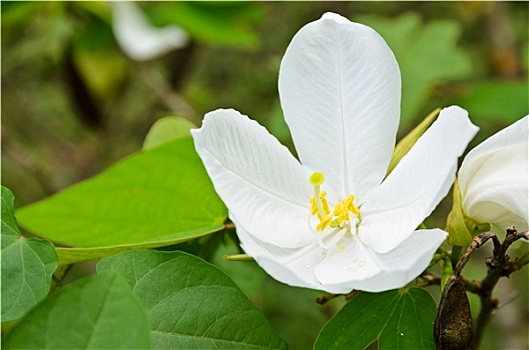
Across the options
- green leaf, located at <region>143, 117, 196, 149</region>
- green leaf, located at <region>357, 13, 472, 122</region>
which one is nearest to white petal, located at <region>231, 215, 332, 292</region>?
green leaf, located at <region>143, 117, 196, 149</region>

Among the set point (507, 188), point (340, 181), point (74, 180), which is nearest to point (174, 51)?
point (74, 180)

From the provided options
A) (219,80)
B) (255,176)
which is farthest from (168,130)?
(219,80)

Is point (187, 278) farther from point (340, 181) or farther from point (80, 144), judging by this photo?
point (80, 144)

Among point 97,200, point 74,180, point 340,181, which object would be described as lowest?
point 74,180

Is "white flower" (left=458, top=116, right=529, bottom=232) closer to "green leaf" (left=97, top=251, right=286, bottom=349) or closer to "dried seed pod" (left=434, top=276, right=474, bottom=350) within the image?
"dried seed pod" (left=434, top=276, right=474, bottom=350)

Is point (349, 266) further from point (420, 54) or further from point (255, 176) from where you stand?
point (420, 54)

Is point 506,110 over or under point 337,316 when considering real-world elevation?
under

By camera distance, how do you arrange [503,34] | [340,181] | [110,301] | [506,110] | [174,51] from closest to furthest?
[110,301] → [340,181] → [506,110] → [503,34] → [174,51]
